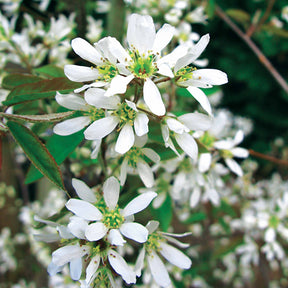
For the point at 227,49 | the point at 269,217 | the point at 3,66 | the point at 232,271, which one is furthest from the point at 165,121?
the point at 227,49

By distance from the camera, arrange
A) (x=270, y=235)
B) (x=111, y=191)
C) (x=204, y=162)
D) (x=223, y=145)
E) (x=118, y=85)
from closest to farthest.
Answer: (x=118, y=85) → (x=111, y=191) → (x=204, y=162) → (x=223, y=145) → (x=270, y=235)

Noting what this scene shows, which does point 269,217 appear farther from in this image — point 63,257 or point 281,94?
point 281,94

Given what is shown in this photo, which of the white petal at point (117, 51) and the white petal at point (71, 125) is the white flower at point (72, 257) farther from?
the white petal at point (117, 51)

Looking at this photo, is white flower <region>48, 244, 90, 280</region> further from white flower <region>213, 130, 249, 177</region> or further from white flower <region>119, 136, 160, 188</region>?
white flower <region>213, 130, 249, 177</region>

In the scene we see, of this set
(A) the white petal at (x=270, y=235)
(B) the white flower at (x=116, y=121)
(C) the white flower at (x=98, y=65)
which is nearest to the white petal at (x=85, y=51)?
(C) the white flower at (x=98, y=65)

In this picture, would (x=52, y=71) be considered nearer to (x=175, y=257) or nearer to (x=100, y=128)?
(x=100, y=128)

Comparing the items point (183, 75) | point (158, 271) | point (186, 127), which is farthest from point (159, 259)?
point (183, 75)
